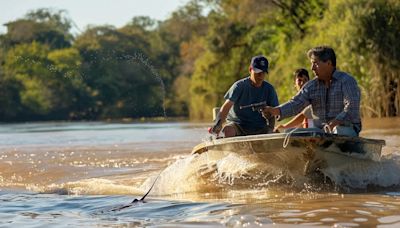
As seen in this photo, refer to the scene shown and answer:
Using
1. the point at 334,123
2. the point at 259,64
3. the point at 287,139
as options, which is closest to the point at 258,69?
the point at 259,64

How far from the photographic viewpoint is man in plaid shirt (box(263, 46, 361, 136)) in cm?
823

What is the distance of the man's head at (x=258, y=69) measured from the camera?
29.1 feet

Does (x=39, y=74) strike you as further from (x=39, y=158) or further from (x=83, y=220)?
(x=83, y=220)

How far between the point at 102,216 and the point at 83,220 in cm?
21

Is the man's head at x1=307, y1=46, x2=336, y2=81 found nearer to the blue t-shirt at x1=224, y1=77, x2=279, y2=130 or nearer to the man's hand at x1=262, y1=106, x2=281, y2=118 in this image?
the man's hand at x1=262, y1=106, x2=281, y2=118

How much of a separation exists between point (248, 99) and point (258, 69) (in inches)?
15.8

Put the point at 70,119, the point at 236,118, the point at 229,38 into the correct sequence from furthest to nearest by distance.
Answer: the point at 70,119, the point at 229,38, the point at 236,118

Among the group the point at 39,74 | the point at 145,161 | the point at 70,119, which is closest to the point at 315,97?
the point at 145,161

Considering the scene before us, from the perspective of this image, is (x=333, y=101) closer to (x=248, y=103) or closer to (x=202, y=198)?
(x=248, y=103)

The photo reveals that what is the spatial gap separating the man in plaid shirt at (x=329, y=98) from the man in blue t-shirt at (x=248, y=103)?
0.48m

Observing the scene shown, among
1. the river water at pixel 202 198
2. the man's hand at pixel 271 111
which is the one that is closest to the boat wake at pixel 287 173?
the river water at pixel 202 198

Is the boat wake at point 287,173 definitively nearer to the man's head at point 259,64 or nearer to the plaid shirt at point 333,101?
the plaid shirt at point 333,101

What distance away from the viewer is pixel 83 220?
7.02 metres

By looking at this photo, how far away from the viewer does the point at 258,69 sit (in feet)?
29.3
